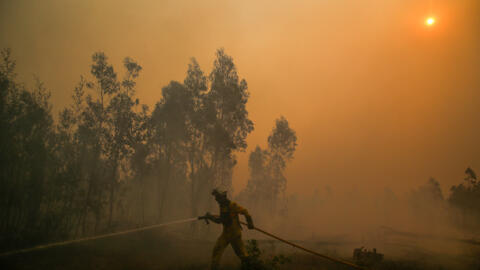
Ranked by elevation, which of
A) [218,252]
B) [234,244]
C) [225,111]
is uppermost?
[225,111]

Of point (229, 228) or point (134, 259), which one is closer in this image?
point (229, 228)

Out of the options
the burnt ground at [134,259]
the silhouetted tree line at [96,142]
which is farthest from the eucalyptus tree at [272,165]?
the burnt ground at [134,259]

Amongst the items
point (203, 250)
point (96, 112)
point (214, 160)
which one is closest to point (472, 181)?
point (214, 160)

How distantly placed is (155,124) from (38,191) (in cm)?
1335

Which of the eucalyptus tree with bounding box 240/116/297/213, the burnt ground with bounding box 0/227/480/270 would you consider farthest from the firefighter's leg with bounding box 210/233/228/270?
the eucalyptus tree with bounding box 240/116/297/213

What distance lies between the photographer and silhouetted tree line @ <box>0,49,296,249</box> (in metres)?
19.4

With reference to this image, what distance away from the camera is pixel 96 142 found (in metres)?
25.3

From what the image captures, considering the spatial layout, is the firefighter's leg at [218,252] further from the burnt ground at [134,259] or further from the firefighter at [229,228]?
the burnt ground at [134,259]

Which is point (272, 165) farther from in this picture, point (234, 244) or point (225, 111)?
point (234, 244)

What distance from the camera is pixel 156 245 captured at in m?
20.2

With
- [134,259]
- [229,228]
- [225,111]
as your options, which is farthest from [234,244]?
[225,111]

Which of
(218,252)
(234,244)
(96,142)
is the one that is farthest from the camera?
(96,142)

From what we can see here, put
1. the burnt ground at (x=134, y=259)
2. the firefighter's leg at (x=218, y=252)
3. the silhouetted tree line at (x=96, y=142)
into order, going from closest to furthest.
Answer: the firefighter's leg at (x=218, y=252) < the burnt ground at (x=134, y=259) < the silhouetted tree line at (x=96, y=142)

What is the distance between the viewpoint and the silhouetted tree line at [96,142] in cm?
1944
